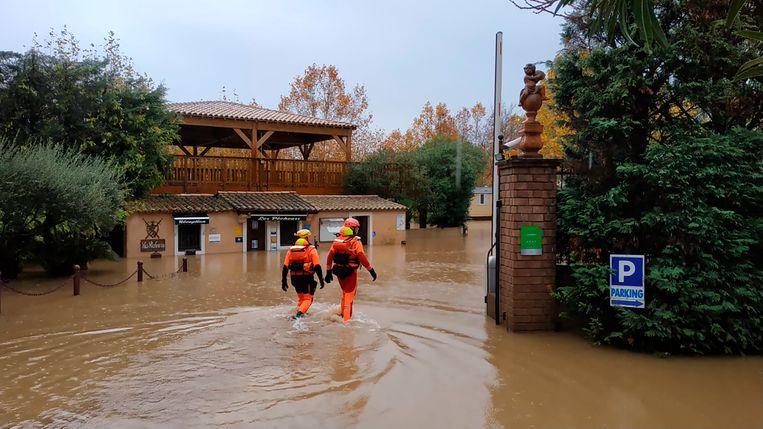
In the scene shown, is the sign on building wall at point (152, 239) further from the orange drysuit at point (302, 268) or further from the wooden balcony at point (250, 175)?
the orange drysuit at point (302, 268)

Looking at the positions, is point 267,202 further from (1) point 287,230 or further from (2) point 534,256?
(2) point 534,256

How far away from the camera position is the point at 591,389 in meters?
6.02

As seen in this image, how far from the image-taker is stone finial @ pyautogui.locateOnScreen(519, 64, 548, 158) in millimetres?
8641

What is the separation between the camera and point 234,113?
85.1 feet

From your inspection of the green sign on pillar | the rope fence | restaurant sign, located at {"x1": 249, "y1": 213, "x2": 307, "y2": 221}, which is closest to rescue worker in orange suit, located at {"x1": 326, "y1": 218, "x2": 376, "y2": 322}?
the green sign on pillar

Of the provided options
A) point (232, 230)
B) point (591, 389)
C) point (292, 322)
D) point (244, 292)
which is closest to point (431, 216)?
point (232, 230)

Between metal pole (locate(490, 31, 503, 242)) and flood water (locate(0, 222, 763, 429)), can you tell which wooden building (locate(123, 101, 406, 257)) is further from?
metal pole (locate(490, 31, 503, 242))

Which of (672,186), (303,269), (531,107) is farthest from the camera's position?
(303,269)

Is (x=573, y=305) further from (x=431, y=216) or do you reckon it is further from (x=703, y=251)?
(x=431, y=216)

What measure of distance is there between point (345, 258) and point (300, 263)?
75 cm

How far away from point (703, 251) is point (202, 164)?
2125 centimetres

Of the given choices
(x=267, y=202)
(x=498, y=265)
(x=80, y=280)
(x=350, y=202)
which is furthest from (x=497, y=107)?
(x=350, y=202)

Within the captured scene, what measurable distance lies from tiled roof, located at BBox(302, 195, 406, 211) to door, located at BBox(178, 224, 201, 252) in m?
5.34

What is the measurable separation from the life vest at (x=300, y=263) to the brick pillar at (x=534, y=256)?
3.26 metres
